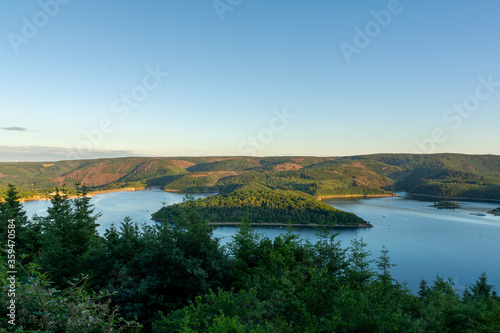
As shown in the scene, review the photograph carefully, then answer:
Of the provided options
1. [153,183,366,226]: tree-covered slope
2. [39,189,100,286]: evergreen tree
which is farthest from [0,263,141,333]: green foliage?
[153,183,366,226]: tree-covered slope

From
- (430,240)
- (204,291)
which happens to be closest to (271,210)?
(430,240)

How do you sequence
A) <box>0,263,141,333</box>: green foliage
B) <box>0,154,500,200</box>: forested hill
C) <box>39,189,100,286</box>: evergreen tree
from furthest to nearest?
<box>0,154,500,200</box>: forested hill → <box>39,189,100,286</box>: evergreen tree → <box>0,263,141,333</box>: green foliage

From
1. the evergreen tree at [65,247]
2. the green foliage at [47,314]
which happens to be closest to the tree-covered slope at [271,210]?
the evergreen tree at [65,247]

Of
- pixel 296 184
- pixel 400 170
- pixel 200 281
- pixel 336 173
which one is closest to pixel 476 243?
pixel 200 281

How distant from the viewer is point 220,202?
269 feet

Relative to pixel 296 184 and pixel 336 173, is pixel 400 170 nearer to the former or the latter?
pixel 336 173

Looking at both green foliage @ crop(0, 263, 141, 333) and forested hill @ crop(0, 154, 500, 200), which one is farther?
forested hill @ crop(0, 154, 500, 200)

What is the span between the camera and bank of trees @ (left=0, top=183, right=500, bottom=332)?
346 centimetres

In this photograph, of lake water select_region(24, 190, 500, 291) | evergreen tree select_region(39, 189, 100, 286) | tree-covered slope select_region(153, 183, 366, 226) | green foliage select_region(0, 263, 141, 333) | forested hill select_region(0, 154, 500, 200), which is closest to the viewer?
green foliage select_region(0, 263, 141, 333)

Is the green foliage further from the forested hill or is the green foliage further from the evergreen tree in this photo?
the forested hill

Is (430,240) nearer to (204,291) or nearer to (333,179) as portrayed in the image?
(204,291)

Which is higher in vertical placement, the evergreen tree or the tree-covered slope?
the evergreen tree

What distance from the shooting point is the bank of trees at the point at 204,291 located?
3.46m

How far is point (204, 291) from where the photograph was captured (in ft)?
23.9
